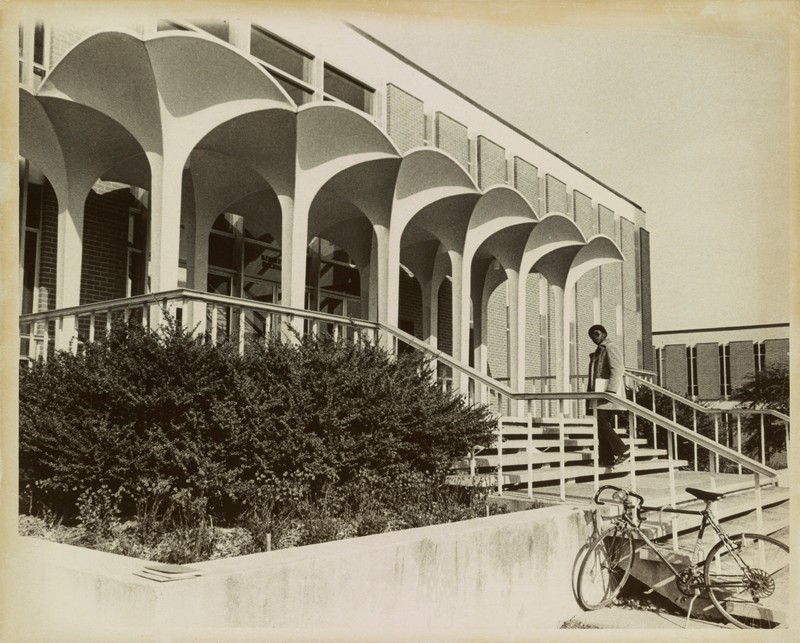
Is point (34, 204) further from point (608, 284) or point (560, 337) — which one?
point (608, 284)

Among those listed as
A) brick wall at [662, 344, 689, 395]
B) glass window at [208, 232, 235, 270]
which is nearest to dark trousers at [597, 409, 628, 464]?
glass window at [208, 232, 235, 270]

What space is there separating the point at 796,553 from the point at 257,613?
427 centimetres

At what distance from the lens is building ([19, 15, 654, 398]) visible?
8500 mm

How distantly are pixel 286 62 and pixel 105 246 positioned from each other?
18.6 feet

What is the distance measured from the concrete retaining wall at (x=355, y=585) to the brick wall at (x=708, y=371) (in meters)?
20.3

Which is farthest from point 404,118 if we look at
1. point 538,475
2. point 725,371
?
point 725,371

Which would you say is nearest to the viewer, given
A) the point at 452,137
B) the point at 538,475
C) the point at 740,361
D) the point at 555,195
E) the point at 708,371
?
the point at 538,475

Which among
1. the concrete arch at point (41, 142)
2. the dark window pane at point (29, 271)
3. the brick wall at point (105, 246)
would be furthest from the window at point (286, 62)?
the dark window pane at point (29, 271)

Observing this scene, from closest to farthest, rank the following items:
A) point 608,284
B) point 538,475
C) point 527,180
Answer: point 538,475, point 527,180, point 608,284

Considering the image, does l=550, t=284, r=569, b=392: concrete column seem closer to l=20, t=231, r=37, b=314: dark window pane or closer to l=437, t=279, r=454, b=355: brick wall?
l=437, t=279, r=454, b=355: brick wall

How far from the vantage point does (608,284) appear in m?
26.9

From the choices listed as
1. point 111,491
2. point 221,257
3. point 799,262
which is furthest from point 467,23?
point 221,257

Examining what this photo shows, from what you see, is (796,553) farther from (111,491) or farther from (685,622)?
(111,491)

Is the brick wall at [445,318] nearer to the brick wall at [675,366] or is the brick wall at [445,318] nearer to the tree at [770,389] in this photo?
the tree at [770,389]
